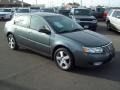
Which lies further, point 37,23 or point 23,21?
point 23,21

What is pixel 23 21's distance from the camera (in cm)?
848

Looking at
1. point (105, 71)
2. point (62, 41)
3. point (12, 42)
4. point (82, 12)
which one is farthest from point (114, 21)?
point (62, 41)

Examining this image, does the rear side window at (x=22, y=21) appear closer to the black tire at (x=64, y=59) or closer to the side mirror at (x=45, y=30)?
the side mirror at (x=45, y=30)

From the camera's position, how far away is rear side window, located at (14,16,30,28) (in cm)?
822

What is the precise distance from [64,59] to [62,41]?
1.75 ft

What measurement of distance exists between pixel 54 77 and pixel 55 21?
7.32 feet

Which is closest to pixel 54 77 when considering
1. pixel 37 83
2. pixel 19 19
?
pixel 37 83

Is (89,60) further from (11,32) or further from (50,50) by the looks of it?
(11,32)

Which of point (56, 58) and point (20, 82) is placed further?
point (56, 58)

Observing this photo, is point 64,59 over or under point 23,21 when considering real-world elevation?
under

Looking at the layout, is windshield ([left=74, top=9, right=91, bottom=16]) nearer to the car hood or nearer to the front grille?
the car hood

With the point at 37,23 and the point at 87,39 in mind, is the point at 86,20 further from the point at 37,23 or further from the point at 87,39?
the point at 87,39

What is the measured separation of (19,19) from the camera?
28.9 feet

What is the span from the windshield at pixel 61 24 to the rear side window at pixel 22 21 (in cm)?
89
